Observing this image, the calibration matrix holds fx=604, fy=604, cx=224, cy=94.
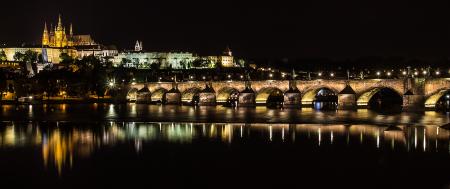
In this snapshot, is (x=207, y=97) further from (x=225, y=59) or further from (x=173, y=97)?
(x=225, y=59)

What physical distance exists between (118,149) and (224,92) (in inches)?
1851

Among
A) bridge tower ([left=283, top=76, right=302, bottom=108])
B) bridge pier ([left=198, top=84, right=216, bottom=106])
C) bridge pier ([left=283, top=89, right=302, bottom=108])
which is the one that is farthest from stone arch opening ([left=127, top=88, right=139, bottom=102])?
bridge pier ([left=283, top=89, right=302, bottom=108])

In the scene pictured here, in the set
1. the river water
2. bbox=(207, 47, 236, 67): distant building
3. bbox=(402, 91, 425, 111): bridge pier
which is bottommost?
the river water

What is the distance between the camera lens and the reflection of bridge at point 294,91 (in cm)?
5338

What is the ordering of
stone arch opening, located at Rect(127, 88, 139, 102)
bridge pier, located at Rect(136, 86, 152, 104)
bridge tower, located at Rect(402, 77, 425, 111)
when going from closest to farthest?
bridge tower, located at Rect(402, 77, 425, 111) → bridge pier, located at Rect(136, 86, 152, 104) → stone arch opening, located at Rect(127, 88, 139, 102)

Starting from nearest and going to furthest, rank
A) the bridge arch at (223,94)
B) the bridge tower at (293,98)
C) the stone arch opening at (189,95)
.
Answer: the bridge tower at (293,98) → the bridge arch at (223,94) → the stone arch opening at (189,95)

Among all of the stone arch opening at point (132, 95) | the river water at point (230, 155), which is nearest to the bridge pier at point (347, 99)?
the river water at point (230, 155)

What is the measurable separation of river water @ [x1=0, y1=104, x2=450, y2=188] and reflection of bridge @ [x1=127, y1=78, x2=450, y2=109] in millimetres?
10493

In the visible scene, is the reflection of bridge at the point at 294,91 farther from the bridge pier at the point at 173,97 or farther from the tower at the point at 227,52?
the tower at the point at 227,52

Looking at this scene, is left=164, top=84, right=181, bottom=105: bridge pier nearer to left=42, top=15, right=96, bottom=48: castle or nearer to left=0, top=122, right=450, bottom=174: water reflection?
left=0, top=122, right=450, bottom=174: water reflection

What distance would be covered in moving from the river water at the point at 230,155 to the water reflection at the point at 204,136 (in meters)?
0.05

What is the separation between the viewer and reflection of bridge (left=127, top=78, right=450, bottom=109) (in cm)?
5338

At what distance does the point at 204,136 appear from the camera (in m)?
35.2

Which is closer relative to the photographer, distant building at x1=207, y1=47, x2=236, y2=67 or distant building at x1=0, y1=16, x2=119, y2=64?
distant building at x1=0, y1=16, x2=119, y2=64
